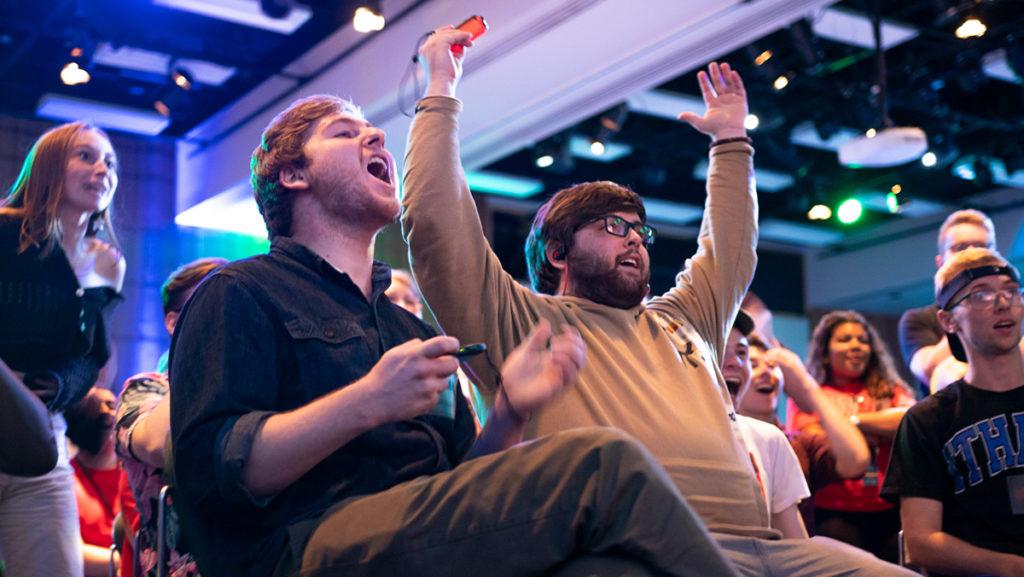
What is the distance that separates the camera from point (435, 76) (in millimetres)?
2199

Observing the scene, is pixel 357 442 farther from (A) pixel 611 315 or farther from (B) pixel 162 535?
(A) pixel 611 315

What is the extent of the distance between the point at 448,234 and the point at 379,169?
0.22 m

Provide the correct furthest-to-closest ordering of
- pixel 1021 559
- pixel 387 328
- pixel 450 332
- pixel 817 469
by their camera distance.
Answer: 1. pixel 817 469
2. pixel 1021 559
3. pixel 450 332
4. pixel 387 328

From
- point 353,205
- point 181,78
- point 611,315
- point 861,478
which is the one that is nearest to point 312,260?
point 353,205

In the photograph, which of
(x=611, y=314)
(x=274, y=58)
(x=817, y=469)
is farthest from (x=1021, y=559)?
(x=274, y=58)

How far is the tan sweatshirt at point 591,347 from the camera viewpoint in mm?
2055

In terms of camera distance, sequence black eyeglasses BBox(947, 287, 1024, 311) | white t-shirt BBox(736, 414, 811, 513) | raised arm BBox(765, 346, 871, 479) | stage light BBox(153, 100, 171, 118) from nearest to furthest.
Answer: white t-shirt BBox(736, 414, 811, 513), black eyeglasses BBox(947, 287, 1024, 311), raised arm BBox(765, 346, 871, 479), stage light BBox(153, 100, 171, 118)

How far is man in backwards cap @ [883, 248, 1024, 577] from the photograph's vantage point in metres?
2.75

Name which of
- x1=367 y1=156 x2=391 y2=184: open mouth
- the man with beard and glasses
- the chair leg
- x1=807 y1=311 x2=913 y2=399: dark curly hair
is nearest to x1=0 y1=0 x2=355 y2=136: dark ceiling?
x1=807 y1=311 x2=913 y2=399: dark curly hair

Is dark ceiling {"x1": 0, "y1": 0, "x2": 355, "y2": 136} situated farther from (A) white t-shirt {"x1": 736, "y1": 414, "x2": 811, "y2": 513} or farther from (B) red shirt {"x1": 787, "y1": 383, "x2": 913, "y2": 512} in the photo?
(A) white t-shirt {"x1": 736, "y1": 414, "x2": 811, "y2": 513}

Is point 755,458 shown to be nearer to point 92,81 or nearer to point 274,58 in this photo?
point 274,58

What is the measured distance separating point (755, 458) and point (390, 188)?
1391 millimetres

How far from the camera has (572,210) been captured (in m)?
2.43

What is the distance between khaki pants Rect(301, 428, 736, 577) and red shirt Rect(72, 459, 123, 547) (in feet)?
7.96
